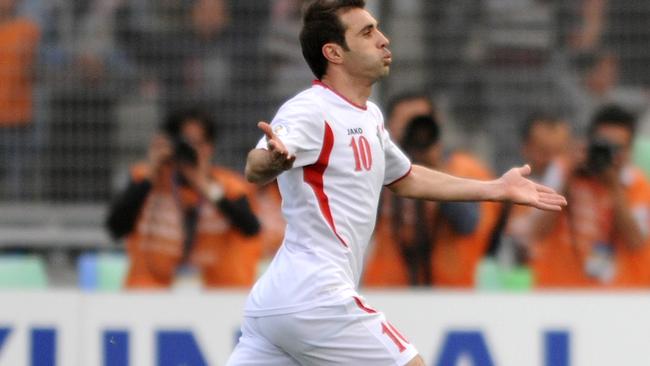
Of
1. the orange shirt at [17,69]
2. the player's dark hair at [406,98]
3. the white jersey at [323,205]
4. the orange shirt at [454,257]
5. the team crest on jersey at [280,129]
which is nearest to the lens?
the team crest on jersey at [280,129]

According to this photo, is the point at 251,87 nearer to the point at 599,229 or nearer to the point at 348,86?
the point at 599,229

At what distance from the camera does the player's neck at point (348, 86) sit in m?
4.67

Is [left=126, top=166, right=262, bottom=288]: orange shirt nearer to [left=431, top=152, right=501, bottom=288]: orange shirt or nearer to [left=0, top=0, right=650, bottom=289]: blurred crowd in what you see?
[left=0, top=0, right=650, bottom=289]: blurred crowd

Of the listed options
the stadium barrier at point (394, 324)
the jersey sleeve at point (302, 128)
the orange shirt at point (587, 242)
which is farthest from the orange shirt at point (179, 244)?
the jersey sleeve at point (302, 128)

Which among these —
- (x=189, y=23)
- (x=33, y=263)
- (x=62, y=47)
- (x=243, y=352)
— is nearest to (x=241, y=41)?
(x=189, y=23)

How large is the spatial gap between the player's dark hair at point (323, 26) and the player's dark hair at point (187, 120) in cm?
286

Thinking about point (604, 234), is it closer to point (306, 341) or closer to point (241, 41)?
point (241, 41)

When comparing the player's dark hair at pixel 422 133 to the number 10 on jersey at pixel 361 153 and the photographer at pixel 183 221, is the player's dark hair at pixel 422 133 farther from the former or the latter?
the number 10 on jersey at pixel 361 153

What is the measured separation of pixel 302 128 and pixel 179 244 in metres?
3.11

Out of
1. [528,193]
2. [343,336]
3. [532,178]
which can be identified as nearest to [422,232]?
[532,178]

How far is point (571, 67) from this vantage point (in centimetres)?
851

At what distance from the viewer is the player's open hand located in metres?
4.73

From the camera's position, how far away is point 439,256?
7.14 m

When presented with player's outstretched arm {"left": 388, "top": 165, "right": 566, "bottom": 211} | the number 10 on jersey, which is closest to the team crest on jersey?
the number 10 on jersey
